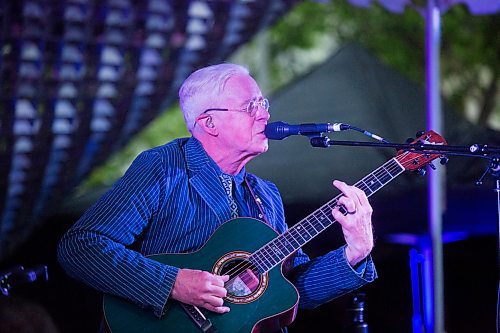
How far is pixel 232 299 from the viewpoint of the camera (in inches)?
164

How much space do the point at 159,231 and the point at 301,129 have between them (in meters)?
0.84

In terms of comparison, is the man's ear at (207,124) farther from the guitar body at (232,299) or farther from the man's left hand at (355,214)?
the man's left hand at (355,214)

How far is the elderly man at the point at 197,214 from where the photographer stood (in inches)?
162

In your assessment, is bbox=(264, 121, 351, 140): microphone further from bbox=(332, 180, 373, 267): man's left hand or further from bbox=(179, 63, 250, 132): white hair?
bbox=(179, 63, 250, 132): white hair

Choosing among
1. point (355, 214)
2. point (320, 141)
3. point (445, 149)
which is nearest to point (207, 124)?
point (320, 141)

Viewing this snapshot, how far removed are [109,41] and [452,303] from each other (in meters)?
3.83

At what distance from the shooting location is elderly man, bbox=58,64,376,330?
4.12m

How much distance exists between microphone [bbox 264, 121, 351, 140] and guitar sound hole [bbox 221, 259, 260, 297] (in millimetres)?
620

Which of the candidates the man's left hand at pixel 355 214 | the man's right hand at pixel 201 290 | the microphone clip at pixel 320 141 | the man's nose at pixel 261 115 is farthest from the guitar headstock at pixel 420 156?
the man's right hand at pixel 201 290

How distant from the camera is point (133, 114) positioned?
9.52 meters

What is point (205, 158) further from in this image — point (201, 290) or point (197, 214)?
point (201, 290)

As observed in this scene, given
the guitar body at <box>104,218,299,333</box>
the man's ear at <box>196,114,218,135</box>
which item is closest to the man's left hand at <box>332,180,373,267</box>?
the guitar body at <box>104,218,299,333</box>

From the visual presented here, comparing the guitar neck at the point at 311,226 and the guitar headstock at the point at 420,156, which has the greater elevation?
the guitar headstock at the point at 420,156

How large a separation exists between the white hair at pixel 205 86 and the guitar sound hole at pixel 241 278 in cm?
85
